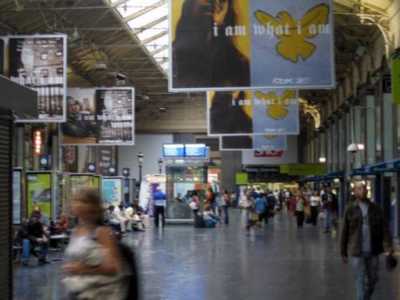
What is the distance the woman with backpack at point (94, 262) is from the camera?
5070mm

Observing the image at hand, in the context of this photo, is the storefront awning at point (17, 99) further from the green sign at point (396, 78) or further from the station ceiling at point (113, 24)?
the station ceiling at point (113, 24)

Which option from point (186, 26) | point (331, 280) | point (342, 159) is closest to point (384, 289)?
point (331, 280)

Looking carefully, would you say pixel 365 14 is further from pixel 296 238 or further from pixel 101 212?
pixel 101 212

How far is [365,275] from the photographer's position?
31.3ft

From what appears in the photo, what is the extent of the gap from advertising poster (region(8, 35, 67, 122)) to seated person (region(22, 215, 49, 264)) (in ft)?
12.6

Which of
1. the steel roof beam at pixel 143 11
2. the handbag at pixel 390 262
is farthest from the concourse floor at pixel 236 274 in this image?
the steel roof beam at pixel 143 11

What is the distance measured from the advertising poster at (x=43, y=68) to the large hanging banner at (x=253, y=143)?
37.1 feet

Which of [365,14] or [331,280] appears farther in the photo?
[365,14]

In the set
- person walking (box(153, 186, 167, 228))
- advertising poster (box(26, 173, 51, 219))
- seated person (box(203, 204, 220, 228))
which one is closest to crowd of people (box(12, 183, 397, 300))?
advertising poster (box(26, 173, 51, 219))

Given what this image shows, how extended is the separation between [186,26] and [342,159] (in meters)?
34.0

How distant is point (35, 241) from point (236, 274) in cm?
573

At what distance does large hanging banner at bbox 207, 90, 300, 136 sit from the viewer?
80.4ft

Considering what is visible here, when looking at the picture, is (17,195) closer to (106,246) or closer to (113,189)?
(106,246)

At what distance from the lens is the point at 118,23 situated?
126ft
